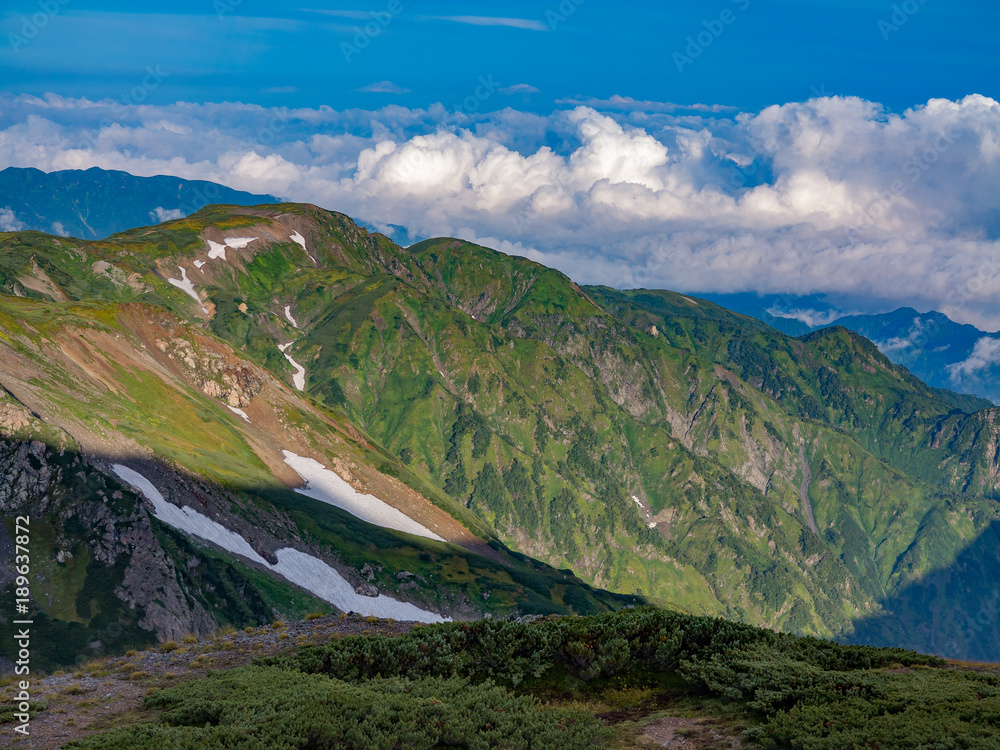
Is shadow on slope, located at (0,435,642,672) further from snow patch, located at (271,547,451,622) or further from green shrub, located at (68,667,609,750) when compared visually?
green shrub, located at (68,667,609,750)

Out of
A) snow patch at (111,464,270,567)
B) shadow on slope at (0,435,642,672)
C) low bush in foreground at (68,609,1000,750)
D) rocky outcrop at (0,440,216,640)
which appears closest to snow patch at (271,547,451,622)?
shadow on slope at (0,435,642,672)

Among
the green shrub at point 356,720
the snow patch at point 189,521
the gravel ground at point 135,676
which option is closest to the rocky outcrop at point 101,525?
the snow patch at point 189,521

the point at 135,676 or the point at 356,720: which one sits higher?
the point at 356,720

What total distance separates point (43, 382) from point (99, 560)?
54887 mm

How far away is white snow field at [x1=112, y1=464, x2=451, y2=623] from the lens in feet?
450

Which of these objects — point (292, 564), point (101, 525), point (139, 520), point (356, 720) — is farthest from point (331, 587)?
point (356, 720)

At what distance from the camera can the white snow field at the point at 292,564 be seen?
137125 millimetres

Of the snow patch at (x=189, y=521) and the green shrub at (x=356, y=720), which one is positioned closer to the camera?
the green shrub at (x=356, y=720)

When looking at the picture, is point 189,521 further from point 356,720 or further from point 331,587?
point 356,720

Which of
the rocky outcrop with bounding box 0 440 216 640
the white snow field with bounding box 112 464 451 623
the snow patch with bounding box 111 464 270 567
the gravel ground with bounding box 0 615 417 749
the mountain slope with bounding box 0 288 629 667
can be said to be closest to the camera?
the gravel ground with bounding box 0 615 417 749

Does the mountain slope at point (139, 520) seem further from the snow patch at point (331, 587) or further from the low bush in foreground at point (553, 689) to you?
the low bush in foreground at point (553, 689)

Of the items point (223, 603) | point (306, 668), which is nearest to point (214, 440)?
point (223, 603)

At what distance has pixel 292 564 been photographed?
6353 inches

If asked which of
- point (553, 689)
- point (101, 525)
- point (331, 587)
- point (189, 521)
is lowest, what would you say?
point (331, 587)
